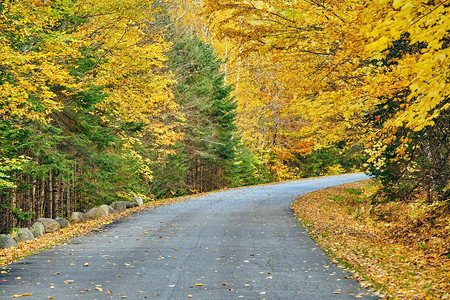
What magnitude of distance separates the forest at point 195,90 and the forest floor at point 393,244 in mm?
1003

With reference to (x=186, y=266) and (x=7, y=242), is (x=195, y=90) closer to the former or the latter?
(x=7, y=242)

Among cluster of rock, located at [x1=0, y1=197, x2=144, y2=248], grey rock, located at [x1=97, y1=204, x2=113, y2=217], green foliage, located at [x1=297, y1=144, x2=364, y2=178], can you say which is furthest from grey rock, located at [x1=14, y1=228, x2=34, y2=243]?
green foliage, located at [x1=297, y1=144, x2=364, y2=178]

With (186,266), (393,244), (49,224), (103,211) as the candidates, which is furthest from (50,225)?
(393,244)

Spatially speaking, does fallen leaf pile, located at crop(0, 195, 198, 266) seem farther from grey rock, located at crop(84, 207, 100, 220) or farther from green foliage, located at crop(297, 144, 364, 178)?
green foliage, located at crop(297, 144, 364, 178)

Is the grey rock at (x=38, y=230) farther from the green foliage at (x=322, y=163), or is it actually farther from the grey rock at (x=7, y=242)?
the green foliage at (x=322, y=163)

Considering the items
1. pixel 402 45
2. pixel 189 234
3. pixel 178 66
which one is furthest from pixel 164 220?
pixel 178 66

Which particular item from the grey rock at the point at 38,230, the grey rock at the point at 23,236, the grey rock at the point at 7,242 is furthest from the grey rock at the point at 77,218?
the grey rock at the point at 7,242

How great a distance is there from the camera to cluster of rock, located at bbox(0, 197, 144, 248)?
476 inches

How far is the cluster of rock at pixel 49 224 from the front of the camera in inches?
476

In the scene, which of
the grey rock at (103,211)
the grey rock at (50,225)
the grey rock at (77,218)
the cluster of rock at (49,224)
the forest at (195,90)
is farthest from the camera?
the grey rock at (103,211)

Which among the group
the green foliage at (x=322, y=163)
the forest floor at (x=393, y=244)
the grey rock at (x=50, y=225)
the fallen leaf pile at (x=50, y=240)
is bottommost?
the forest floor at (x=393, y=244)

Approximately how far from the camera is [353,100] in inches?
411

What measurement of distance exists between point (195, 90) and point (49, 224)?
18.2m

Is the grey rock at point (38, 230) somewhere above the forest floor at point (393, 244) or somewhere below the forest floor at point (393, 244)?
above
